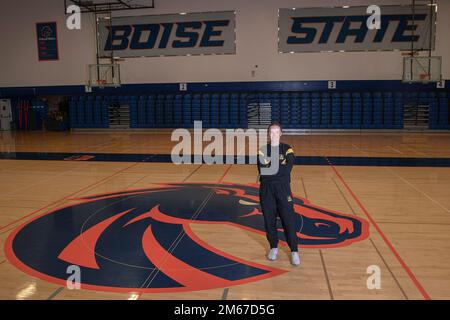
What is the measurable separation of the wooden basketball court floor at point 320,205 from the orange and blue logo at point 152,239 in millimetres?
141

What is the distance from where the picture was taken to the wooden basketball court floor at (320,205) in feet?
13.0

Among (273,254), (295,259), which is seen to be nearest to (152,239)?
(273,254)

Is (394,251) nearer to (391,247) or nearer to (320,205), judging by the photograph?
(391,247)

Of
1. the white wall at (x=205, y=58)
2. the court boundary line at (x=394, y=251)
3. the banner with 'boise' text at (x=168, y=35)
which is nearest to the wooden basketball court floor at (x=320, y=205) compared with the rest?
the court boundary line at (x=394, y=251)

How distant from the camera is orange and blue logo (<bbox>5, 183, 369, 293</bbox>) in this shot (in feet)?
14.1

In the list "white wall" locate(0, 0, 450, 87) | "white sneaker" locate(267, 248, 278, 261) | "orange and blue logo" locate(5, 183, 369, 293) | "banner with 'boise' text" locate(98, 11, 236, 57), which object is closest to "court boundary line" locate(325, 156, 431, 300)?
"orange and blue logo" locate(5, 183, 369, 293)

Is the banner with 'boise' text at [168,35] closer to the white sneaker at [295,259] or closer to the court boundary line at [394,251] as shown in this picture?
the court boundary line at [394,251]

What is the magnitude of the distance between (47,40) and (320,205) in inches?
709

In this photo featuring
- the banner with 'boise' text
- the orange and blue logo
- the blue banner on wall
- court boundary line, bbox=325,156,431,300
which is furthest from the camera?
the blue banner on wall

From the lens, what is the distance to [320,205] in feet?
22.5

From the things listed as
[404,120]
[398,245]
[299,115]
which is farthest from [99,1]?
[398,245]

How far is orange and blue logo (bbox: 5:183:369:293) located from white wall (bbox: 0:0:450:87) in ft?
38.4

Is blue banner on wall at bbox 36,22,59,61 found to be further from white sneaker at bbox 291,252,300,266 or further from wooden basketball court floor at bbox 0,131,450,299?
white sneaker at bbox 291,252,300,266

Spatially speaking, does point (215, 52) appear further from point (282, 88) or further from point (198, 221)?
point (198, 221)
